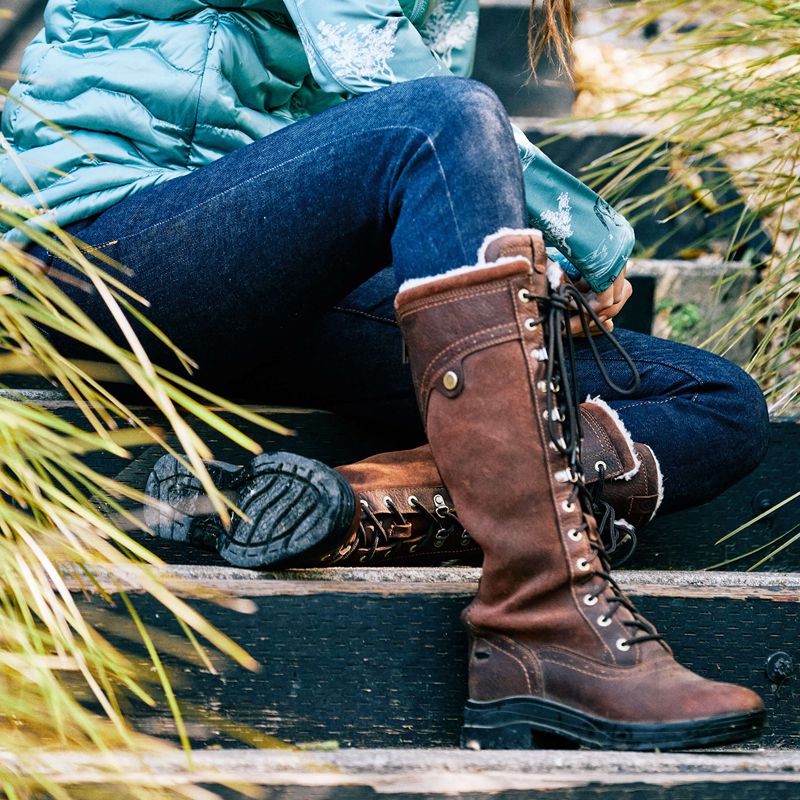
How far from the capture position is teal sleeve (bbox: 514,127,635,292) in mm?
1133

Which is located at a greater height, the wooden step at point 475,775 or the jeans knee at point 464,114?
the jeans knee at point 464,114

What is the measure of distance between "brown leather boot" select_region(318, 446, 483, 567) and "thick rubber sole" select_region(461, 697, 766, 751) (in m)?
0.22

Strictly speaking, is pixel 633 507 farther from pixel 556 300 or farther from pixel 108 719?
pixel 108 719

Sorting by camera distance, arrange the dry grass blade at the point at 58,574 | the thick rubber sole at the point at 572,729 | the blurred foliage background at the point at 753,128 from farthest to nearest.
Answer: the blurred foliage background at the point at 753,128, the thick rubber sole at the point at 572,729, the dry grass blade at the point at 58,574

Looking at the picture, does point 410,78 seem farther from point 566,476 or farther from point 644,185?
point 644,185

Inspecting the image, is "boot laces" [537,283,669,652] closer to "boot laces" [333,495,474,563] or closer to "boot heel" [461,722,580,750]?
"boot heel" [461,722,580,750]

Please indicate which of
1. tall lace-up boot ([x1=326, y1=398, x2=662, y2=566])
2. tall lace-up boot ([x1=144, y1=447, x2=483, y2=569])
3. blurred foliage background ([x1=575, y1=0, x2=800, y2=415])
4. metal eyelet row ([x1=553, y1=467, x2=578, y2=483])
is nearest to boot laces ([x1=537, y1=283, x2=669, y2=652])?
metal eyelet row ([x1=553, y1=467, x2=578, y2=483])

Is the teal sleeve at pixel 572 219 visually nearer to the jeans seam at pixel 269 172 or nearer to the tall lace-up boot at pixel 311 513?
the jeans seam at pixel 269 172

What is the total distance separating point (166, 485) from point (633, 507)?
1.81 feet

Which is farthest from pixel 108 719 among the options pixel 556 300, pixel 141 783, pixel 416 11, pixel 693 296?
pixel 693 296

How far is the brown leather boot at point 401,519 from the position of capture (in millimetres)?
1102

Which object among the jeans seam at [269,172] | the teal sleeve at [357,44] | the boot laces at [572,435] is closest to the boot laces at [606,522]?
the boot laces at [572,435]

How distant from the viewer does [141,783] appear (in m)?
0.72

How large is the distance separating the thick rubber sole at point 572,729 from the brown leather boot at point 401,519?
0.71 feet
